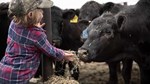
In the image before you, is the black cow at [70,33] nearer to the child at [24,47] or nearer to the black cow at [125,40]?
the black cow at [125,40]

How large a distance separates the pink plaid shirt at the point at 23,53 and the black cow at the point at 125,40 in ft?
5.87

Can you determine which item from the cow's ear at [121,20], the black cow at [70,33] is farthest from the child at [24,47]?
the black cow at [70,33]

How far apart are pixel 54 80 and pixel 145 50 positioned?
7.63 ft

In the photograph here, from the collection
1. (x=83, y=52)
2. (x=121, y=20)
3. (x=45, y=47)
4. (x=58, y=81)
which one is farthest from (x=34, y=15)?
(x=121, y=20)

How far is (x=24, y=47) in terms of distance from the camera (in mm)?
3533

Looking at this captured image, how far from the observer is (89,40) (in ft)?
17.7

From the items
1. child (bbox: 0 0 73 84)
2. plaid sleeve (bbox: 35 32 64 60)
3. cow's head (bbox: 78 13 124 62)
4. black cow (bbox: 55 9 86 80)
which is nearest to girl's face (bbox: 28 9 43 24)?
child (bbox: 0 0 73 84)

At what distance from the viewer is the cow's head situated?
17.5 feet

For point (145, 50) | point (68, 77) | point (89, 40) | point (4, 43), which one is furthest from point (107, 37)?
point (4, 43)

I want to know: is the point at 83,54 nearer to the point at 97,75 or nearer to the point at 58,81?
the point at 58,81

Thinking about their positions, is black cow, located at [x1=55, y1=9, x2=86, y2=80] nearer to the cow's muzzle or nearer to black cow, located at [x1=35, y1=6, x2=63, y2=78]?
black cow, located at [x1=35, y1=6, x2=63, y2=78]

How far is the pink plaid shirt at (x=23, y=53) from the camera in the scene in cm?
352

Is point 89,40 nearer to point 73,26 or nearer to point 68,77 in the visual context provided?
point 68,77

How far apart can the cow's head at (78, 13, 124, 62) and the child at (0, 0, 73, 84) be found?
1759 millimetres
